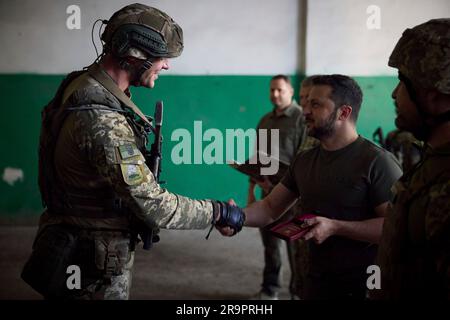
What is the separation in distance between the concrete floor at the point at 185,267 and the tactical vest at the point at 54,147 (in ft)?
7.35

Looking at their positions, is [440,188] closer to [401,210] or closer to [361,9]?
[401,210]

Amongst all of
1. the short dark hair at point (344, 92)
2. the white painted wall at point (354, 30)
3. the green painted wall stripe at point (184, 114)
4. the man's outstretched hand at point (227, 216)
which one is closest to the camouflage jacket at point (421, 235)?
the man's outstretched hand at point (227, 216)

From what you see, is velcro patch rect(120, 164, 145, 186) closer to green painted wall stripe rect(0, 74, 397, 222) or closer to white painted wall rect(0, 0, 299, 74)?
green painted wall stripe rect(0, 74, 397, 222)

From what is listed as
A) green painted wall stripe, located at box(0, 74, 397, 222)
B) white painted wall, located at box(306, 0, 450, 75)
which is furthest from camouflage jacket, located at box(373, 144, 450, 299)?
white painted wall, located at box(306, 0, 450, 75)

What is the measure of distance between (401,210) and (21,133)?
222 inches

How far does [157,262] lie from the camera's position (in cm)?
508

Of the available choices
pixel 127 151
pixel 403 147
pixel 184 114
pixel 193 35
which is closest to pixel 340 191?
pixel 127 151

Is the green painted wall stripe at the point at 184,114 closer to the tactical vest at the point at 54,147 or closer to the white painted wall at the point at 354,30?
the white painted wall at the point at 354,30

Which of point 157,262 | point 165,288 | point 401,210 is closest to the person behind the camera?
point 401,210

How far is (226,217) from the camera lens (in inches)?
89.2

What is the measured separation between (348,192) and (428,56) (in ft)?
3.20

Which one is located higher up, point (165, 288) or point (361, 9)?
point (361, 9)
